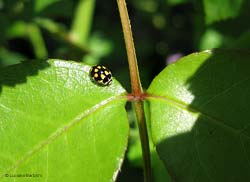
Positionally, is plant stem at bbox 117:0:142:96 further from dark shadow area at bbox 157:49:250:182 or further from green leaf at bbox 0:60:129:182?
dark shadow area at bbox 157:49:250:182

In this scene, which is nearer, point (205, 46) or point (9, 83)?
point (9, 83)

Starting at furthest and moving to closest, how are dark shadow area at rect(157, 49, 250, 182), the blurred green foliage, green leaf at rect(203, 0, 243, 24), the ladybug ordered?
1. the blurred green foliage
2. green leaf at rect(203, 0, 243, 24)
3. the ladybug
4. dark shadow area at rect(157, 49, 250, 182)

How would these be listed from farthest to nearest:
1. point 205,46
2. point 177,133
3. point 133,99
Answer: point 205,46
point 133,99
point 177,133

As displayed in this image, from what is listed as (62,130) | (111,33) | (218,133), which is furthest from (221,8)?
(111,33)

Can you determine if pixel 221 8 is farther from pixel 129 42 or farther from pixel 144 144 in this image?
pixel 144 144

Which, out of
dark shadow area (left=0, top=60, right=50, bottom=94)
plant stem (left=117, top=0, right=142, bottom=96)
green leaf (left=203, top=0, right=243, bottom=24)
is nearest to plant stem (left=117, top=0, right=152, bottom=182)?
plant stem (left=117, top=0, right=142, bottom=96)

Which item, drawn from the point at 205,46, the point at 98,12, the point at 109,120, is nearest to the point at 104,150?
→ the point at 109,120

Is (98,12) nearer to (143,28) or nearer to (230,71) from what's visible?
(143,28)

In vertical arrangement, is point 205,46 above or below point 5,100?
above
